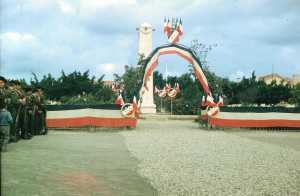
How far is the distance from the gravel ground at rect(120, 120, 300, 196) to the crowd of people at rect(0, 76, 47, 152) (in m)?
3.43

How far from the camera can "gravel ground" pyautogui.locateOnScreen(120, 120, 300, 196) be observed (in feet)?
28.1

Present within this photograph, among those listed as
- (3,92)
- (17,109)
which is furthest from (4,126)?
(17,109)

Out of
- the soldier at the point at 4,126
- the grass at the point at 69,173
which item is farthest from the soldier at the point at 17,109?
the soldier at the point at 4,126

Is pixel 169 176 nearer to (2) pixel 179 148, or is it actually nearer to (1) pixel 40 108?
(2) pixel 179 148

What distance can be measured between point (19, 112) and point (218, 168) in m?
8.60

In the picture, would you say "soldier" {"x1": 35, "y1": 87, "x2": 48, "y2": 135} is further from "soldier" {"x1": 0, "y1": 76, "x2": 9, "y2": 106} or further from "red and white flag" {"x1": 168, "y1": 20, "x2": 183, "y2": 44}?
"red and white flag" {"x1": 168, "y1": 20, "x2": 183, "y2": 44}

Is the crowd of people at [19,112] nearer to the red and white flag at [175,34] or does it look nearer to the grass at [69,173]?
the grass at [69,173]

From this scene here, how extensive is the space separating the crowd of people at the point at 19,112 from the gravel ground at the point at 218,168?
135 inches

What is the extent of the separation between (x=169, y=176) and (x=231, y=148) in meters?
6.49

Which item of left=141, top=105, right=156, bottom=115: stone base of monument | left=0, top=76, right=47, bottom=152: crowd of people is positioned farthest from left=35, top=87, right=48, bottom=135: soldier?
left=141, top=105, right=156, bottom=115: stone base of monument

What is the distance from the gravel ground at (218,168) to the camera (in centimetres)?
856

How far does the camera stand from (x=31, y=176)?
889cm

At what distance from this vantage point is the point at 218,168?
1114 cm

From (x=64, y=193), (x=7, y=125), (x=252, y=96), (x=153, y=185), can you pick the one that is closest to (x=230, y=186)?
(x=153, y=185)
